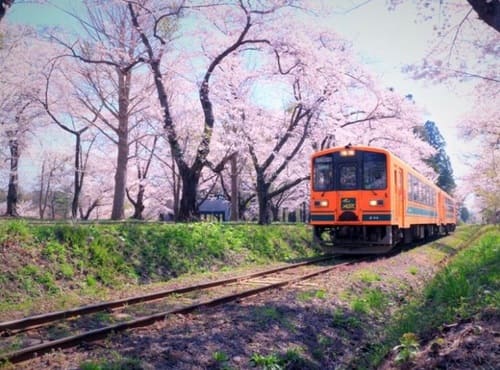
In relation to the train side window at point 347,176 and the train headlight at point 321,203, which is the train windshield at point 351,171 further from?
the train headlight at point 321,203

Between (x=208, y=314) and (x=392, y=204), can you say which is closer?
(x=208, y=314)

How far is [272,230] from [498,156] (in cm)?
1909

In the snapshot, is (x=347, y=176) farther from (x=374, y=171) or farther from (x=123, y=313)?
(x=123, y=313)

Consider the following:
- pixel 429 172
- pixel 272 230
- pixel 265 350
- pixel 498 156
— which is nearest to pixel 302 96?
pixel 272 230

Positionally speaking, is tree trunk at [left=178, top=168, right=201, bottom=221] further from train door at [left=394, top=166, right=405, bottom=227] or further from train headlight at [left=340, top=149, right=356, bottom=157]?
train door at [left=394, top=166, right=405, bottom=227]

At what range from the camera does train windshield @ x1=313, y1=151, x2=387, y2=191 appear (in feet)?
40.9

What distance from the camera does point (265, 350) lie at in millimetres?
4727

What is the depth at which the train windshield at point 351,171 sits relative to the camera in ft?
40.9

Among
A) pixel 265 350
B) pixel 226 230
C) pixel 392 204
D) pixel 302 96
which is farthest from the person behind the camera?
pixel 302 96

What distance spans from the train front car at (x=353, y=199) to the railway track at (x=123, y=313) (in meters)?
3.68

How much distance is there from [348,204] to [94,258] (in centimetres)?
673

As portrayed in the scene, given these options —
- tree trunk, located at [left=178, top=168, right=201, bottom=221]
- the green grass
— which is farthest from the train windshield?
the green grass

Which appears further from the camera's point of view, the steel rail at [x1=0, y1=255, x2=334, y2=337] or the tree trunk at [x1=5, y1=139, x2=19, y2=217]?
the tree trunk at [x1=5, y1=139, x2=19, y2=217]

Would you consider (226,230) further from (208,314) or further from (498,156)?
(498,156)
